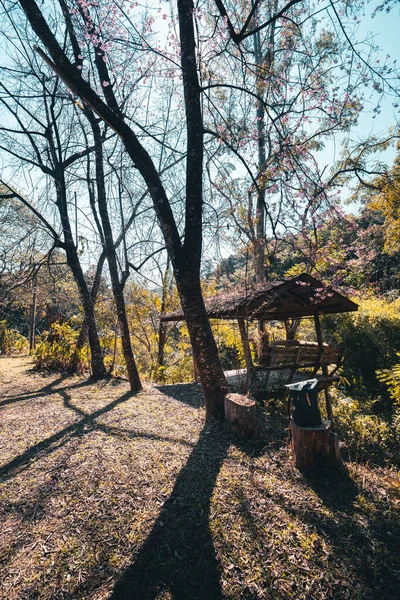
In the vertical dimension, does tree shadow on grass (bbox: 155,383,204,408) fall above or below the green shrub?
above

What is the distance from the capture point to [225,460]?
3.26 meters

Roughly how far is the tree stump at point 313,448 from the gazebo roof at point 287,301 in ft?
6.41

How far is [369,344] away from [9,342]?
16565mm

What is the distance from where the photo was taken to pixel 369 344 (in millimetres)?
9031

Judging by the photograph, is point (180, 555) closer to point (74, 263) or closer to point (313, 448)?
point (313, 448)

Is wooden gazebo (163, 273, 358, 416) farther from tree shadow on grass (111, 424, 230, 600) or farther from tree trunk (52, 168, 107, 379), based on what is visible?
tree trunk (52, 168, 107, 379)

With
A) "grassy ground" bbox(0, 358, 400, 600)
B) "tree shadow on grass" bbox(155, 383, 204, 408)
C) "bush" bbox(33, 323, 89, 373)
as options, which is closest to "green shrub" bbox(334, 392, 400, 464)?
"grassy ground" bbox(0, 358, 400, 600)

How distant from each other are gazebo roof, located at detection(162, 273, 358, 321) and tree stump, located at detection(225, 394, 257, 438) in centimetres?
146

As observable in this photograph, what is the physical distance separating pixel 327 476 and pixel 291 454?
45 cm

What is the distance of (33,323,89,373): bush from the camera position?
919 centimetres

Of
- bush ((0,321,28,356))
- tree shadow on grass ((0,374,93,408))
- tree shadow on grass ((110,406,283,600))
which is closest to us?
tree shadow on grass ((110,406,283,600))

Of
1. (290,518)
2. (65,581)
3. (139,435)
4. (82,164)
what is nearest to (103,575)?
(65,581)

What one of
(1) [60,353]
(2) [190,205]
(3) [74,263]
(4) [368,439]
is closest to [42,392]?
(1) [60,353]

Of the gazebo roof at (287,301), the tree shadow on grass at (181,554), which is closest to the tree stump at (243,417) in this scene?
the tree shadow on grass at (181,554)
